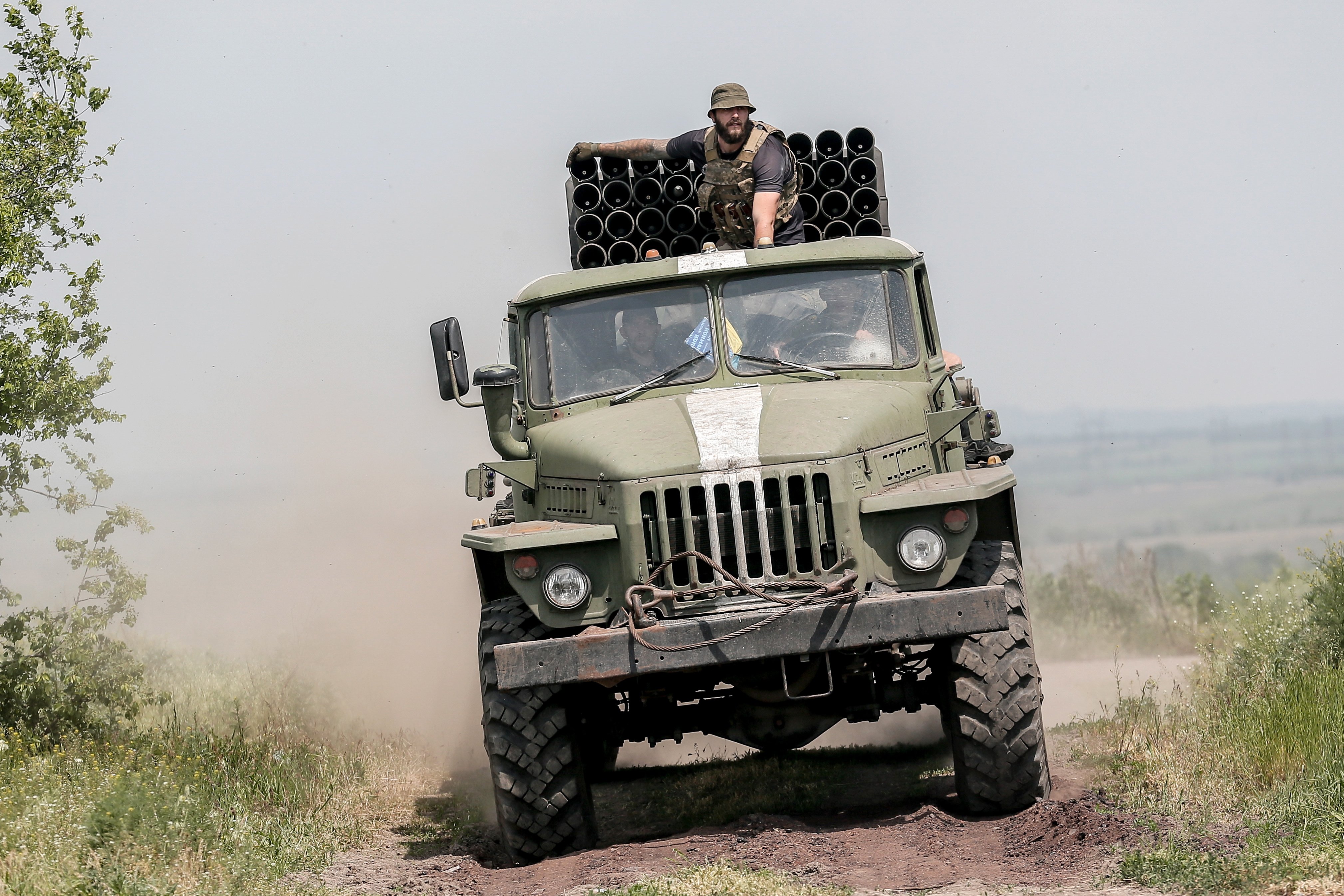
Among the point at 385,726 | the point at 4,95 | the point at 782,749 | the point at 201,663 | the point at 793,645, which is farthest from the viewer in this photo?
the point at 201,663

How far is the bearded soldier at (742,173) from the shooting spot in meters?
8.69

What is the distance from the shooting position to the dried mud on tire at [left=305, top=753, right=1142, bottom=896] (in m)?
5.64

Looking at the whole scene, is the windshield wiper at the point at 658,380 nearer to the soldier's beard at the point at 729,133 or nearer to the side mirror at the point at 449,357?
the side mirror at the point at 449,357

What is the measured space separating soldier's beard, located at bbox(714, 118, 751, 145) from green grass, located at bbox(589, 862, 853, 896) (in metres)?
4.61

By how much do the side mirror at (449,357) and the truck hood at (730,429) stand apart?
468 millimetres

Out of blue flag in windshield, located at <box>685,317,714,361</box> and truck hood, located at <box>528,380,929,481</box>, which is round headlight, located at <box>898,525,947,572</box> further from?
blue flag in windshield, located at <box>685,317,714,361</box>

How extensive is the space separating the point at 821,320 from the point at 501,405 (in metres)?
1.72

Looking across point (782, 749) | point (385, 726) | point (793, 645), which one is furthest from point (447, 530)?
point (793, 645)

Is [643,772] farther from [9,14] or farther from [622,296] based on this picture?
[9,14]

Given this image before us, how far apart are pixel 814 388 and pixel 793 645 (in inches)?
66.0

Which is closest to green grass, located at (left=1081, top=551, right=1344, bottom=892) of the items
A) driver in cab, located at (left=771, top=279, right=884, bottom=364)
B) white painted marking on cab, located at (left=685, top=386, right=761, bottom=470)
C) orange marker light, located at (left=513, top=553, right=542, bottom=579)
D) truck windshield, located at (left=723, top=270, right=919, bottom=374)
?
white painted marking on cab, located at (left=685, top=386, right=761, bottom=470)

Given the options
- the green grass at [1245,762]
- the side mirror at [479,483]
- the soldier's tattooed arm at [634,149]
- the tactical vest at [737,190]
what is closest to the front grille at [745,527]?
the green grass at [1245,762]

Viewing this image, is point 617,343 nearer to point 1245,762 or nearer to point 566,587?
point 566,587

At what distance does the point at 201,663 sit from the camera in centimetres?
1326
